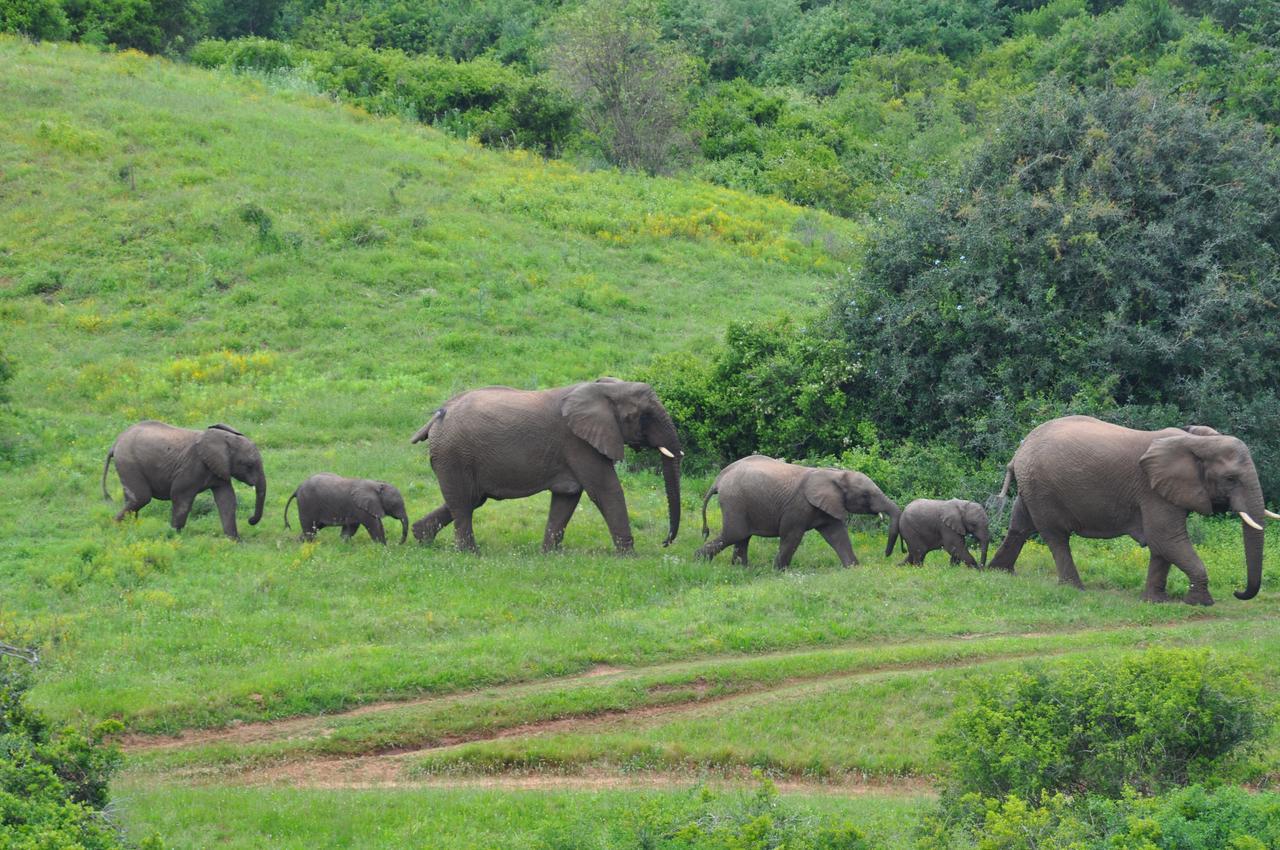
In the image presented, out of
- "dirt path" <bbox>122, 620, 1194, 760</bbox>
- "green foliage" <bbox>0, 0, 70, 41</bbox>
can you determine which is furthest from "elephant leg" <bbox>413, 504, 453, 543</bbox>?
"green foliage" <bbox>0, 0, 70, 41</bbox>

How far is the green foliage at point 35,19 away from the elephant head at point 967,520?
4106 cm

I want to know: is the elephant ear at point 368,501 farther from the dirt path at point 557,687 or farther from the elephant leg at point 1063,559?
the elephant leg at point 1063,559

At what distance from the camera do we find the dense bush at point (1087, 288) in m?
26.9

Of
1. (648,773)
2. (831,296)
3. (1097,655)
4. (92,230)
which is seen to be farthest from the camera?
(92,230)

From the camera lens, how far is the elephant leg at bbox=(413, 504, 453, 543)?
23731 millimetres

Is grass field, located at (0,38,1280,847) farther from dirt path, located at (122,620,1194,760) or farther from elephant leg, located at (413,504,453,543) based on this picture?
elephant leg, located at (413,504,453,543)

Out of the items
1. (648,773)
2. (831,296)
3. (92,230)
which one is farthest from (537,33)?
(648,773)

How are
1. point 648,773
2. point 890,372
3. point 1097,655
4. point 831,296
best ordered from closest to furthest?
1. point 648,773
2. point 1097,655
3. point 890,372
4. point 831,296

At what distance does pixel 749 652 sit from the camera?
62.2 feet

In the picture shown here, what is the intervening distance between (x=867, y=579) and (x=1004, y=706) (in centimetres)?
672

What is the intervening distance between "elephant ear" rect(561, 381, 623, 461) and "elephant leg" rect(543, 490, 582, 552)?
3.18 feet

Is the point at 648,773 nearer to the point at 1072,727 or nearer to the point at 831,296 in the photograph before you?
the point at 1072,727

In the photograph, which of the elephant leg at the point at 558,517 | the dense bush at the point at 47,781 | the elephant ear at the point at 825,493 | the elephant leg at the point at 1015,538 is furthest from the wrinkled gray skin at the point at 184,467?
the elephant leg at the point at 1015,538

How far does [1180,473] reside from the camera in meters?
20.8
